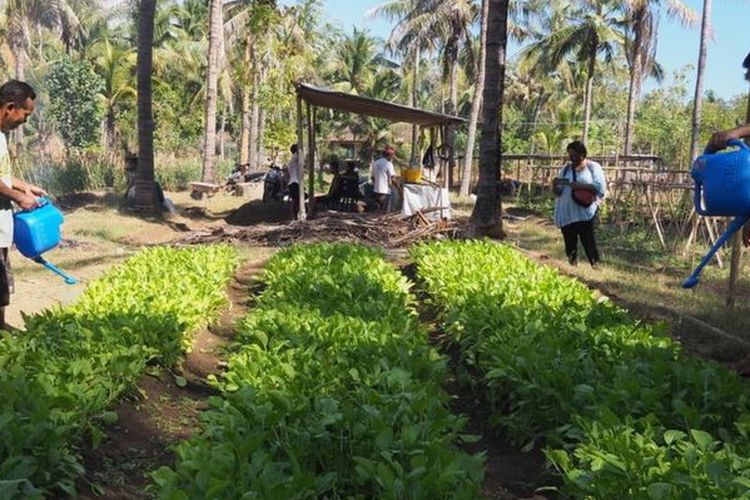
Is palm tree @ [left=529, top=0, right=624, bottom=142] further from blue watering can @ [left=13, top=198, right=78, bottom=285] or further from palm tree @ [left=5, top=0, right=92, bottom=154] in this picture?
blue watering can @ [left=13, top=198, right=78, bottom=285]

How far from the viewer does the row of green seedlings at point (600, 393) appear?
8.98 ft

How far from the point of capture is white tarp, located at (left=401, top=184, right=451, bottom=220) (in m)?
13.8

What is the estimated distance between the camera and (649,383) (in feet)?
12.2

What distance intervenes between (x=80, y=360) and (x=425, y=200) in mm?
10741

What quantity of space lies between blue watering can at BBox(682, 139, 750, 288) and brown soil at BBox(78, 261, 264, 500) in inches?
139

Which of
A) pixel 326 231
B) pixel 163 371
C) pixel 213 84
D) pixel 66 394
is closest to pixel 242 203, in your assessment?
pixel 213 84

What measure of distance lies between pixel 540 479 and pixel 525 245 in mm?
9868

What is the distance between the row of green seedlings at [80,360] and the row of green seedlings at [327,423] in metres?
0.46

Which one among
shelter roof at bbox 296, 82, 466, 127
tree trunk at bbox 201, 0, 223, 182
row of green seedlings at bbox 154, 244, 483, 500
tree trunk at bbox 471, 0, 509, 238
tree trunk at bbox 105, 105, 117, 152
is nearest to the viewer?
row of green seedlings at bbox 154, 244, 483, 500

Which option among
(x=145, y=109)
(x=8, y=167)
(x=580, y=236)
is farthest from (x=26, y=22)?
(x=8, y=167)

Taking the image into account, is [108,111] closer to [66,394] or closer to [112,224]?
[112,224]

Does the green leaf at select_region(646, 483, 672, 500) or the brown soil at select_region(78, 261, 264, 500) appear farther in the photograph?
the brown soil at select_region(78, 261, 264, 500)

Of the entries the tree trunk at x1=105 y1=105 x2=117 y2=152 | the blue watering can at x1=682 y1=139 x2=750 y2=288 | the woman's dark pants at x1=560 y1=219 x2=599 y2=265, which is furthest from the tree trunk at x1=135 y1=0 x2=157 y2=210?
the tree trunk at x1=105 y1=105 x2=117 y2=152

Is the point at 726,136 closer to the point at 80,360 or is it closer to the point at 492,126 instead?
the point at 80,360
